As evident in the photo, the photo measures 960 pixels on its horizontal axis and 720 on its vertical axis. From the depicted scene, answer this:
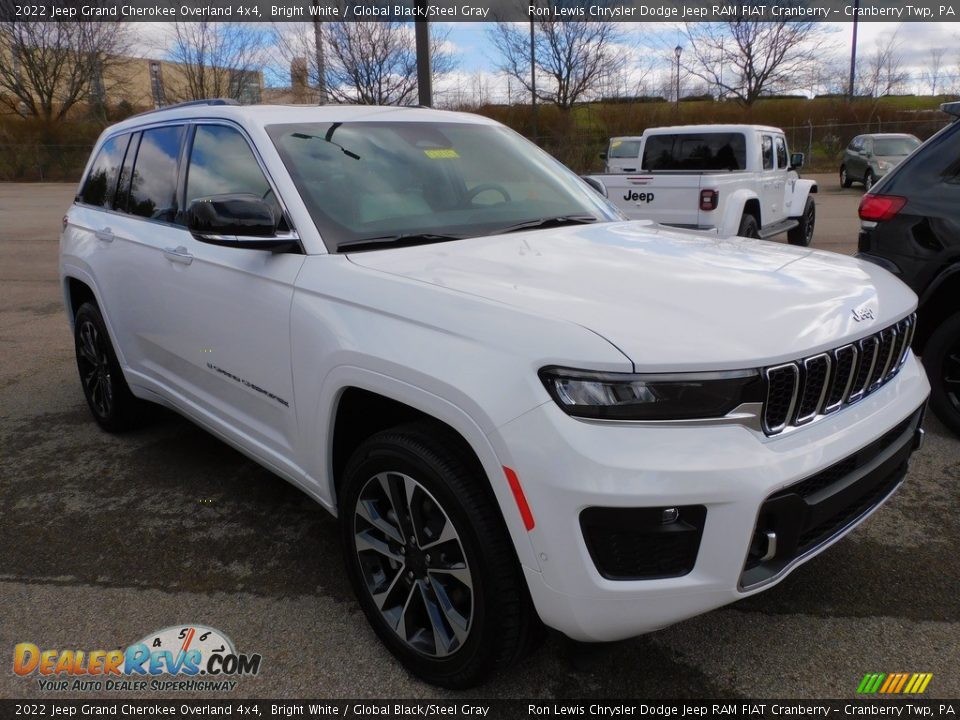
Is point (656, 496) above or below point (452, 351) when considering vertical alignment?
below

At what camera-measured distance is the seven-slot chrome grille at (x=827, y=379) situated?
204cm

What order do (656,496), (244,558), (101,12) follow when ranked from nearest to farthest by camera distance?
(656,496), (244,558), (101,12)

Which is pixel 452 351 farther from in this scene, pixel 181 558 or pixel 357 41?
pixel 357 41

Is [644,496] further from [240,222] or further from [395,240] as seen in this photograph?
[240,222]

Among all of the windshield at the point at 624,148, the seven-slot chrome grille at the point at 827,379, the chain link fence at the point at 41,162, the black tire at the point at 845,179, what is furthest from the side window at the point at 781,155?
the chain link fence at the point at 41,162

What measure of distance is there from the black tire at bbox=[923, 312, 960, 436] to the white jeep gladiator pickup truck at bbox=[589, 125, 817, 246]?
3.92 metres

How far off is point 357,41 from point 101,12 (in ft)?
66.6

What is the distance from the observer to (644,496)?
6.11ft

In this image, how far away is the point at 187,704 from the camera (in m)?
2.49

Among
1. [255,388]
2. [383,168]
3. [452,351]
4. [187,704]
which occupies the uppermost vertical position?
[383,168]

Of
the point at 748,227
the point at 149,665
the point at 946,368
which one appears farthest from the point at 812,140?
the point at 149,665

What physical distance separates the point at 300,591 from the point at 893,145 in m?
24.1

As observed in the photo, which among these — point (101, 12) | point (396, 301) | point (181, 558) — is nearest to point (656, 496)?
point (396, 301)

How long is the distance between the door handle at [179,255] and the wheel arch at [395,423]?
1.25 metres
